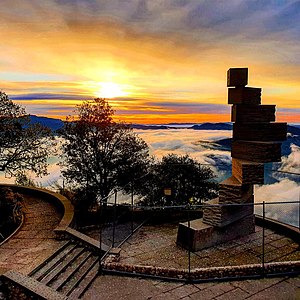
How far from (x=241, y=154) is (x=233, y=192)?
108 centimetres

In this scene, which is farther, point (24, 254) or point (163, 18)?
point (163, 18)

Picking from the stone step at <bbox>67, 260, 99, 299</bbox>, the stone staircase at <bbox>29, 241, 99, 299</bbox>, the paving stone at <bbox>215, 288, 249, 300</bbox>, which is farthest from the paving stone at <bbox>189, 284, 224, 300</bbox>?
the stone staircase at <bbox>29, 241, 99, 299</bbox>

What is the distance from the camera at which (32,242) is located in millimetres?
8828

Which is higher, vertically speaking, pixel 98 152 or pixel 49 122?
pixel 49 122

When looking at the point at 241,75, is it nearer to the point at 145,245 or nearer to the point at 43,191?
the point at 145,245

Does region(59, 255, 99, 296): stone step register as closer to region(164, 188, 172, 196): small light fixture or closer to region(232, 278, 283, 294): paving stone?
region(232, 278, 283, 294): paving stone

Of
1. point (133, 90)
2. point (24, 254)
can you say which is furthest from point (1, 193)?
point (133, 90)

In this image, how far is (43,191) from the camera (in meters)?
13.8

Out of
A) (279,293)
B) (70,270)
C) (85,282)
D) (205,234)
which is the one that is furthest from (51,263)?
(279,293)

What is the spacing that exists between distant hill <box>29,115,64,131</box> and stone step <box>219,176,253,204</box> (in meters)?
6.33

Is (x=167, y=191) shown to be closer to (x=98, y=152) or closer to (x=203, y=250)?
(x=98, y=152)

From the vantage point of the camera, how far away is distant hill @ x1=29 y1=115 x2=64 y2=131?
39.0 ft

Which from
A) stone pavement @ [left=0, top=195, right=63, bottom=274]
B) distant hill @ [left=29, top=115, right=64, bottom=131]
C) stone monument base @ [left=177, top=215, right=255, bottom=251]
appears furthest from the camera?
distant hill @ [left=29, top=115, right=64, bottom=131]

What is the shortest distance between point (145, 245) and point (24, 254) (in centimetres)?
329
